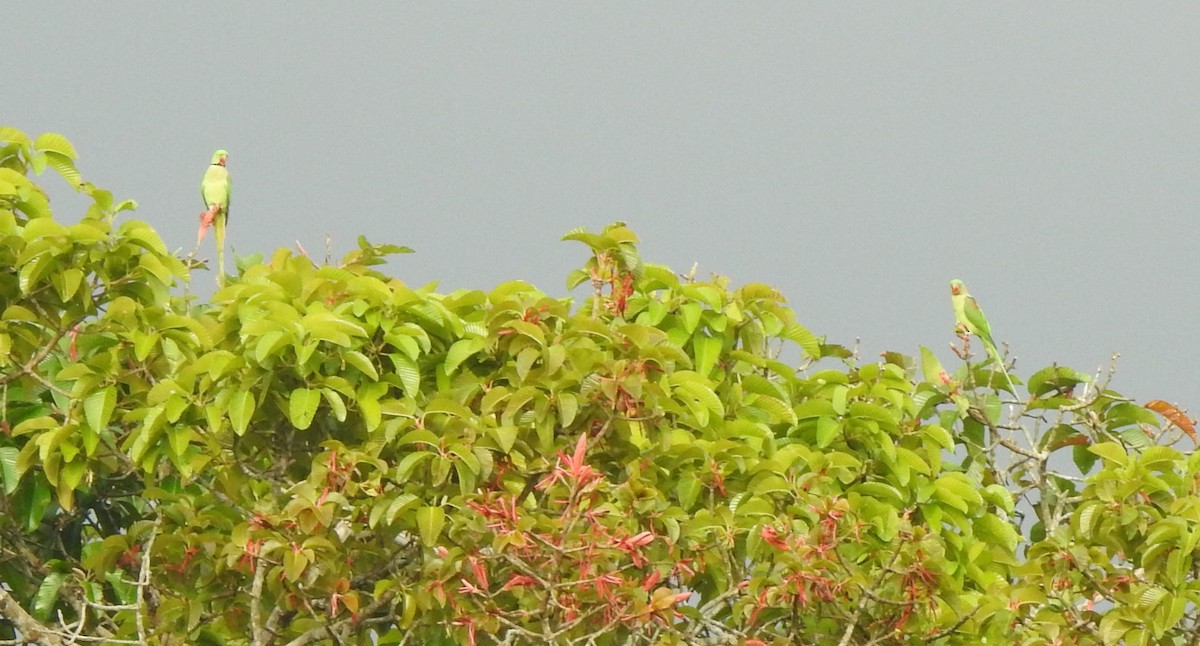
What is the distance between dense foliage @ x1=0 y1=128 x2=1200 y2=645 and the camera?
5934mm

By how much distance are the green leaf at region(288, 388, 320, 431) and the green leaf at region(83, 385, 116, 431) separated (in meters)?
0.99

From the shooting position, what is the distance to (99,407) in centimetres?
659

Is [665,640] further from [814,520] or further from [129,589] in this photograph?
[129,589]

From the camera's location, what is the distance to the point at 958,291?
1020cm

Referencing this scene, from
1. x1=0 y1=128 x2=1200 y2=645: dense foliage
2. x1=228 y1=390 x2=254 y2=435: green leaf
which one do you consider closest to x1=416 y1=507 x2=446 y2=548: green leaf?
x1=0 y1=128 x2=1200 y2=645: dense foliage

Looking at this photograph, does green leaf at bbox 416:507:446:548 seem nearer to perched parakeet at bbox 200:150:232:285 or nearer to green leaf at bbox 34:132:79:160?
green leaf at bbox 34:132:79:160

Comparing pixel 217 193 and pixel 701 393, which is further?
pixel 217 193

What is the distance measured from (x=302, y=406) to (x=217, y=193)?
338cm

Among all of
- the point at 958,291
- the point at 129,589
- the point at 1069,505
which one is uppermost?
the point at 958,291

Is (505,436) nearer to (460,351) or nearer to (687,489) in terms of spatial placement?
(460,351)

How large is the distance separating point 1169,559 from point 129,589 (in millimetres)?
4437

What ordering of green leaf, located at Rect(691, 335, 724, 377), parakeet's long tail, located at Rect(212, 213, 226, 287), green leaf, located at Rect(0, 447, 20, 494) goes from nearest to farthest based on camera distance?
green leaf, located at Rect(0, 447, 20, 494)
green leaf, located at Rect(691, 335, 724, 377)
parakeet's long tail, located at Rect(212, 213, 226, 287)

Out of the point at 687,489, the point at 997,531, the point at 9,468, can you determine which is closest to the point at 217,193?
the point at 9,468

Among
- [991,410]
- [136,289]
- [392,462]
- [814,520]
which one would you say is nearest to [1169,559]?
[814,520]
